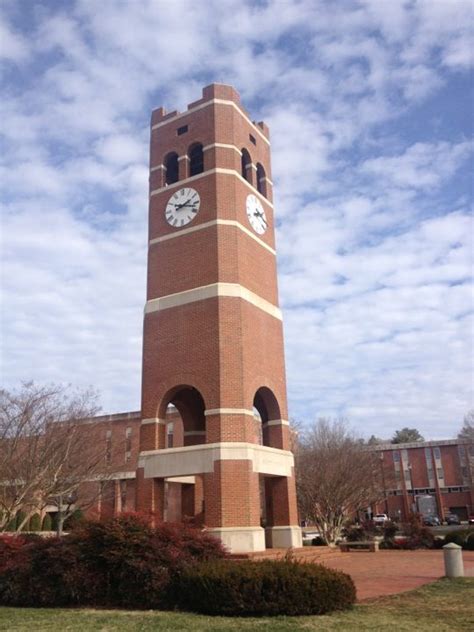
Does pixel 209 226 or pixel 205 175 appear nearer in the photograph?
pixel 209 226

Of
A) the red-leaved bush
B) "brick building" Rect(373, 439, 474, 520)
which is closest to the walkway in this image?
the red-leaved bush

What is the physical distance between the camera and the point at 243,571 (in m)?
11.1

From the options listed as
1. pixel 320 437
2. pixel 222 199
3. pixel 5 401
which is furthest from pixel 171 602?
pixel 320 437

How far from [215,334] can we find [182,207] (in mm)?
6195

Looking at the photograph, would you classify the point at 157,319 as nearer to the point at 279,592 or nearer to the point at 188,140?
the point at 188,140

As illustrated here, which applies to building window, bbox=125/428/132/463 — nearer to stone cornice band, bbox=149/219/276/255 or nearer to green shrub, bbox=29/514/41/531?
green shrub, bbox=29/514/41/531

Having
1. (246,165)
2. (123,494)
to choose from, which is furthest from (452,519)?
(246,165)

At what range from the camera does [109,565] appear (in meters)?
12.7

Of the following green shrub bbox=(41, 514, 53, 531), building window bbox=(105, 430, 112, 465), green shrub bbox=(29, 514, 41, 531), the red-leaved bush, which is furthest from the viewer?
building window bbox=(105, 430, 112, 465)

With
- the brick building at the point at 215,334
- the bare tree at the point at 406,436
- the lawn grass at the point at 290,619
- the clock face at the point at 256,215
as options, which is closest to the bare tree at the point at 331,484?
the brick building at the point at 215,334

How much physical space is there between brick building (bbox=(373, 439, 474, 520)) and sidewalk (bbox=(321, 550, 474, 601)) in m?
46.7

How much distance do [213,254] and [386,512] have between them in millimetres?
57372

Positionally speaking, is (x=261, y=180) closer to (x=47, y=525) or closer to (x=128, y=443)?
(x=47, y=525)

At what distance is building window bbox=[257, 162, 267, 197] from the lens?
2703cm
